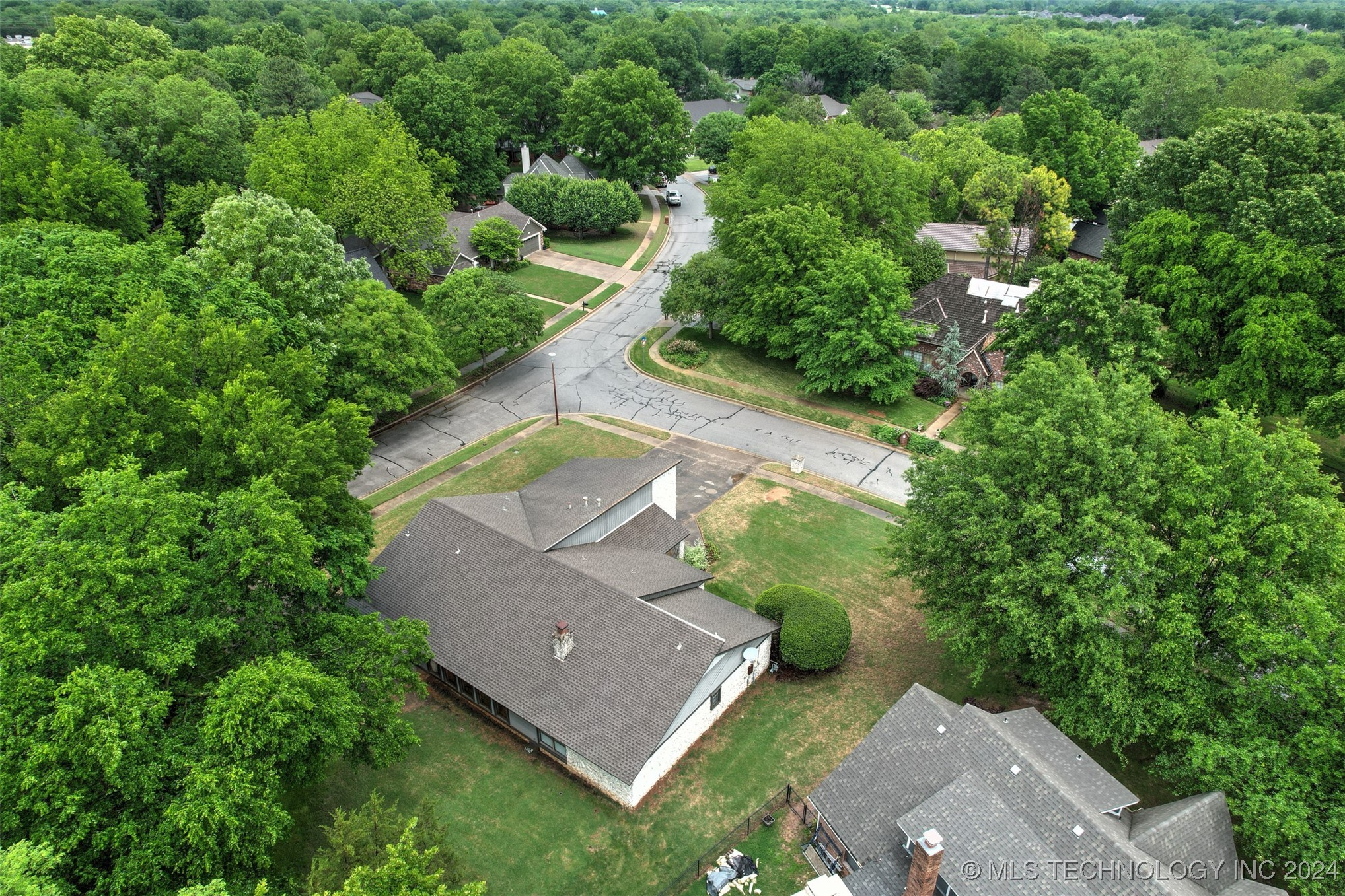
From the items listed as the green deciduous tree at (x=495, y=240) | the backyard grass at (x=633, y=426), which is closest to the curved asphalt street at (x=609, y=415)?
the backyard grass at (x=633, y=426)

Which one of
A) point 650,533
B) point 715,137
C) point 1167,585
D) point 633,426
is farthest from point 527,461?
point 715,137

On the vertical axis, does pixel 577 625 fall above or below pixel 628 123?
below

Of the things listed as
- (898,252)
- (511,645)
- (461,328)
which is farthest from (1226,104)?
(511,645)

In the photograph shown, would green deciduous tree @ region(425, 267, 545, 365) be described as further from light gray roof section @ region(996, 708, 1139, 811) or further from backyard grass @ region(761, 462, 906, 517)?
light gray roof section @ region(996, 708, 1139, 811)

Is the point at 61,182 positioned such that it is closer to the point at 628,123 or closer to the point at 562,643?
the point at 562,643

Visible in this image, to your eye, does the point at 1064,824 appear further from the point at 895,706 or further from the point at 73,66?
the point at 73,66

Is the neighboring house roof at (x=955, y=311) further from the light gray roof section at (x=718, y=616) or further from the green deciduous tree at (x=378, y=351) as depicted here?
the green deciduous tree at (x=378, y=351)
